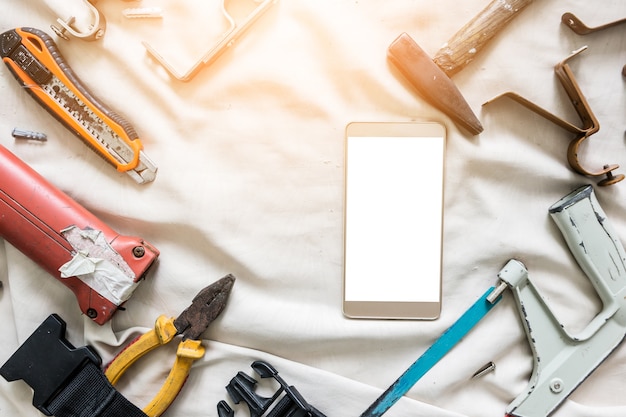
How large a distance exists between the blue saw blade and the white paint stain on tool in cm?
39

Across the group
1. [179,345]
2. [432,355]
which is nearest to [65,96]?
[179,345]

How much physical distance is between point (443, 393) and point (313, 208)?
1.07 feet

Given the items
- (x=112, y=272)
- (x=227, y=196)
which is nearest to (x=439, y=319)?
(x=227, y=196)

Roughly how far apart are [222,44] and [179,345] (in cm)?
42

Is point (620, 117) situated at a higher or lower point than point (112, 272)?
lower

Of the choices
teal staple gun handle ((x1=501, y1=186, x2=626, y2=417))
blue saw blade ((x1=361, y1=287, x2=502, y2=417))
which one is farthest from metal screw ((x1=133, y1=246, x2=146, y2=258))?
teal staple gun handle ((x1=501, y1=186, x2=626, y2=417))

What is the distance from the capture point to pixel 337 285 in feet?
2.69

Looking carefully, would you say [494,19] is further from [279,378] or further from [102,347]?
[102,347]

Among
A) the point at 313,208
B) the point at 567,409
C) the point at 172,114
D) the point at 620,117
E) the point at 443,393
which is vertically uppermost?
the point at 172,114

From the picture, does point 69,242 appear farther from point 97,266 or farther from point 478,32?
point 478,32

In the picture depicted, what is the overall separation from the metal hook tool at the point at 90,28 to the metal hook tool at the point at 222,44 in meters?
0.06

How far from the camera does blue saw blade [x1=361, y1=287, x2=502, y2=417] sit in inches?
31.8

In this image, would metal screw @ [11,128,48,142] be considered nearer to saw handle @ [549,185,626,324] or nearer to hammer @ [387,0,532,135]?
hammer @ [387,0,532,135]

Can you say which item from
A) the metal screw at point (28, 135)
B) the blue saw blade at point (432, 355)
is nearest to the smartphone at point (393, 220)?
the blue saw blade at point (432, 355)
